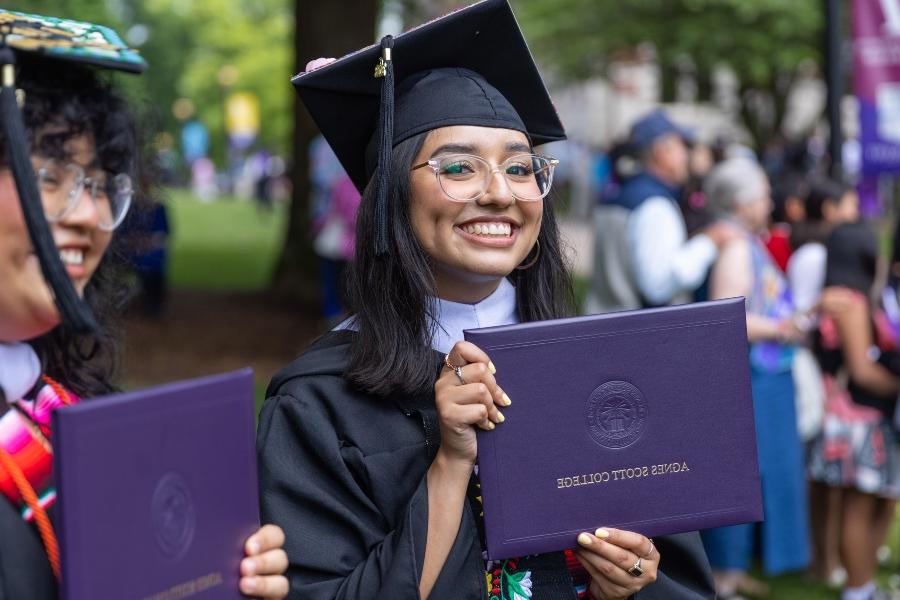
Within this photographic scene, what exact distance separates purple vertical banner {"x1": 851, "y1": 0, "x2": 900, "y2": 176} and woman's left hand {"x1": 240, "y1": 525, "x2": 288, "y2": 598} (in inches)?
198

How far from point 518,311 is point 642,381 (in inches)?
21.4

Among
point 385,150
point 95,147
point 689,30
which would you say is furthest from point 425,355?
point 689,30

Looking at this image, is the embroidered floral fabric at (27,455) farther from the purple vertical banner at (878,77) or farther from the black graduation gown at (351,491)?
the purple vertical banner at (878,77)

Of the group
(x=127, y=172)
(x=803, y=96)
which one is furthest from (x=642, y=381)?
(x=803, y=96)

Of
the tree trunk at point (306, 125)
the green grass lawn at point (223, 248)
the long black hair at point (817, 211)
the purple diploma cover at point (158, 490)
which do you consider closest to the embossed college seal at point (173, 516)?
the purple diploma cover at point (158, 490)

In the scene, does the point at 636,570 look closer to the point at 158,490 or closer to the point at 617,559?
the point at 617,559

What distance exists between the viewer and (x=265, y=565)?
202 centimetres

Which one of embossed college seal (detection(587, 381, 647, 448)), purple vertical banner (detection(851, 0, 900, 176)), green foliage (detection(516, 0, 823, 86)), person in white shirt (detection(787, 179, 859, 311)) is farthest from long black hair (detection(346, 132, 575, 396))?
green foliage (detection(516, 0, 823, 86))

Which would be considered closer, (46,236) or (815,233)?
(46,236)

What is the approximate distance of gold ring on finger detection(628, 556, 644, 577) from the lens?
89.1 inches

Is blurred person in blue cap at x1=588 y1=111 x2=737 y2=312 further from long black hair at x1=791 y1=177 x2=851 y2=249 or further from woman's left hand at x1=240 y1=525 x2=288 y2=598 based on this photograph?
woman's left hand at x1=240 y1=525 x2=288 y2=598

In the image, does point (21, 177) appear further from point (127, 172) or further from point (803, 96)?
point (803, 96)

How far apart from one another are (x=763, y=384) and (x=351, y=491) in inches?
143

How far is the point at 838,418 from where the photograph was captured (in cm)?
557
